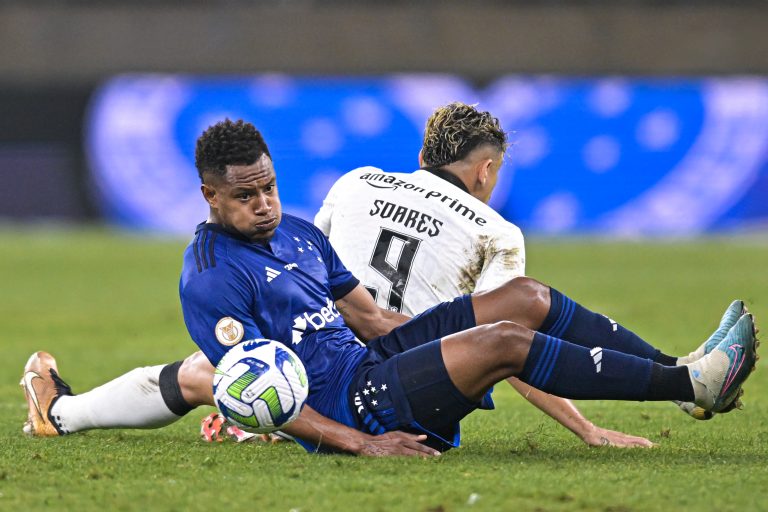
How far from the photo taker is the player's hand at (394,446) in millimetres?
4961

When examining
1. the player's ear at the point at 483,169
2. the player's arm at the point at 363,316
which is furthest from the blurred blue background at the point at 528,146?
the player's arm at the point at 363,316

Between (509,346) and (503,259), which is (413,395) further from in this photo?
(503,259)

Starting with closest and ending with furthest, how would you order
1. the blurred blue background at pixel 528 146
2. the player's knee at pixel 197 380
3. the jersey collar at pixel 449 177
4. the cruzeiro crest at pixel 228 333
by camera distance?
the cruzeiro crest at pixel 228 333, the player's knee at pixel 197 380, the jersey collar at pixel 449 177, the blurred blue background at pixel 528 146

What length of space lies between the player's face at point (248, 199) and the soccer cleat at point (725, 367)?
179 centimetres

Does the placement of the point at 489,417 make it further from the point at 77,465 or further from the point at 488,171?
the point at 77,465

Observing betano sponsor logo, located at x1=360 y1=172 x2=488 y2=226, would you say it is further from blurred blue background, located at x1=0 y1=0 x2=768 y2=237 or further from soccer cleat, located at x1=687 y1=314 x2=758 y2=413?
blurred blue background, located at x1=0 y1=0 x2=768 y2=237

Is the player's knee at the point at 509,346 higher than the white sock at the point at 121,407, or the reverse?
the player's knee at the point at 509,346

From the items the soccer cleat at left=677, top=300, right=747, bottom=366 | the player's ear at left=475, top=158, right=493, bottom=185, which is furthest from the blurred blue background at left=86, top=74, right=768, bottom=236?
the soccer cleat at left=677, top=300, right=747, bottom=366

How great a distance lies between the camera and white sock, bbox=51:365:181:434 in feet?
18.3

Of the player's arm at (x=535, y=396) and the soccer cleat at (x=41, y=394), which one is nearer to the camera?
the player's arm at (x=535, y=396)

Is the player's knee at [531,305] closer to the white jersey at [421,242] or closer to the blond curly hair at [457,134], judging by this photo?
the white jersey at [421,242]

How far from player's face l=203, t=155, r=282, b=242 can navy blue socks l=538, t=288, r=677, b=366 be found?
1232 millimetres

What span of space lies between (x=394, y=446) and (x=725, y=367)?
1322 millimetres

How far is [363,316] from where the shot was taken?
18.3 feet
